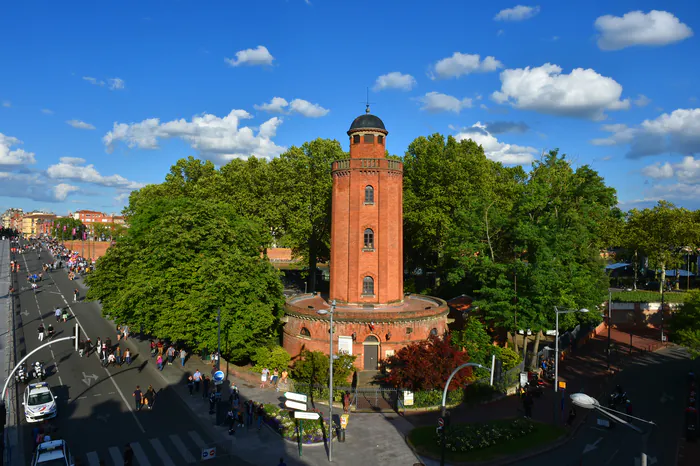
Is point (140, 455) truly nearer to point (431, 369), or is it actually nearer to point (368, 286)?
point (431, 369)

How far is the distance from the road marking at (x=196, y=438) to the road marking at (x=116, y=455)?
3.26 meters

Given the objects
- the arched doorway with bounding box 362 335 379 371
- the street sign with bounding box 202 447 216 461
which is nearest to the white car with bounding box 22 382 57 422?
the street sign with bounding box 202 447 216 461

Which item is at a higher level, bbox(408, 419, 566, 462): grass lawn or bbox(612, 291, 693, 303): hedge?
bbox(612, 291, 693, 303): hedge

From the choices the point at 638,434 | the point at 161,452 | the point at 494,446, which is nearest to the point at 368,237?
the point at 494,446

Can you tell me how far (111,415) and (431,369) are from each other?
1751 cm

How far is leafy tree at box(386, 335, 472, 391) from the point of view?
28.1 m

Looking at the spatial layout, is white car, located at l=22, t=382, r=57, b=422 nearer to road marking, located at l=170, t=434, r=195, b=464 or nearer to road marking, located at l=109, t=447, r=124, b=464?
road marking, located at l=109, t=447, r=124, b=464

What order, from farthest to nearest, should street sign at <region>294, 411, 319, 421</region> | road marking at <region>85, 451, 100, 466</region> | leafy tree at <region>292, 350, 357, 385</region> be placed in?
leafy tree at <region>292, 350, 357, 385</region>
street sign at <region>294, 411, 319, 421</region>
road marking at <region>85, 451, 100, 466</region>

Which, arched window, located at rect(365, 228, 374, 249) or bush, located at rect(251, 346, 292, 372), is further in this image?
arched window, located at rect(365, 228, 374, 249)

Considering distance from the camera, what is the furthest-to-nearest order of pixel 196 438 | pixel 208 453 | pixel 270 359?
pixel 270 359 < pixel 196 438 < pixel 208 453

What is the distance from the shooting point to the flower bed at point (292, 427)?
77.4 feet

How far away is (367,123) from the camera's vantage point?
3941 centimetres

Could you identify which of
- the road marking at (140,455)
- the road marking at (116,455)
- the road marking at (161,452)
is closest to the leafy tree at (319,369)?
the road marking at (161,452)

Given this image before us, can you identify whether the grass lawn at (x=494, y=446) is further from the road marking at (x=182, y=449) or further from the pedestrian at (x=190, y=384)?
the pedestrian at (x=190, y=384)
